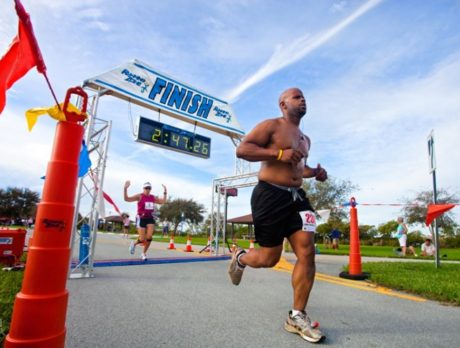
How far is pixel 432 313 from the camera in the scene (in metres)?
Answer: 2.97

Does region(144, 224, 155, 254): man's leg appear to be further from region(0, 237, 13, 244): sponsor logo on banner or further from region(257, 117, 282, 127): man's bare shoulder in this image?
region(257, 117, 282, 127): man's bare shoulder

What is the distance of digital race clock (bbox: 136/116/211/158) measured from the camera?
8.10 meters

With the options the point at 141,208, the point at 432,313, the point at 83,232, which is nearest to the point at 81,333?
the point at 432,313

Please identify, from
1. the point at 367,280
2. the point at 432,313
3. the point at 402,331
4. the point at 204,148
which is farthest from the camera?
the point at 204,148

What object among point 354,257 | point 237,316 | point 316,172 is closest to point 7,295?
point 237,316

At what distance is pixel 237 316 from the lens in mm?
2707

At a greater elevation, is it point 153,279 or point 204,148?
point 204,148

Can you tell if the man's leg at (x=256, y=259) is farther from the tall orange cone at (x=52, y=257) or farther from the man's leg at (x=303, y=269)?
the tall orange cone at (x=52, y=257)

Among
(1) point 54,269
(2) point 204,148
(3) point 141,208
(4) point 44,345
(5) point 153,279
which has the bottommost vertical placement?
(5) point 153,279

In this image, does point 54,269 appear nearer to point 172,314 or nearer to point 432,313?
point 172,314

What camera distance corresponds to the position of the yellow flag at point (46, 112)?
1.44m

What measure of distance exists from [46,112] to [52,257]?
0.75 metres

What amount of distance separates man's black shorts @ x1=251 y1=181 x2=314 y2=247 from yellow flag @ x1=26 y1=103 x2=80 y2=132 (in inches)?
66.8

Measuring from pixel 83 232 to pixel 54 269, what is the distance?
482 cm
